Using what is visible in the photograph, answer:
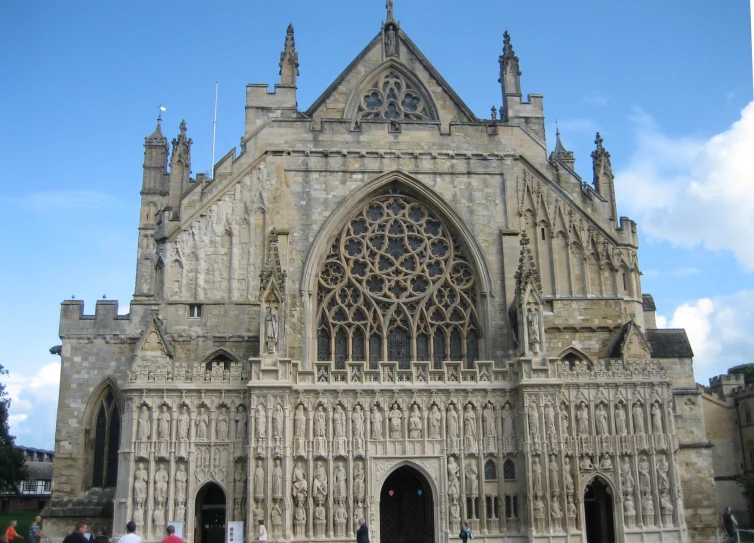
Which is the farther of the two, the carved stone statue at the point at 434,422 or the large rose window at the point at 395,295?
the large rose window at the point at 395,295

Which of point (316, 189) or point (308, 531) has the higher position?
point (316, 189)

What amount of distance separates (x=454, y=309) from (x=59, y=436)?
1239 centimetres

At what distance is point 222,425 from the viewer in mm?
21203

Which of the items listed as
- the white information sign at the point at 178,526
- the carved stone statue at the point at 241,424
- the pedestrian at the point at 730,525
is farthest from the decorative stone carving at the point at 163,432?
the pedestrian at the point at 730,525

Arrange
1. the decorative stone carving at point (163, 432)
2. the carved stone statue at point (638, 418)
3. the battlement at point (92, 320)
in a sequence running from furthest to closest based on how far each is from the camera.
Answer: the battlement at point (92, 320) < the carved stone statue at point (638, 418) < the decorative stone carving at point (163, 432)

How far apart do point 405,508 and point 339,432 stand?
304 cm

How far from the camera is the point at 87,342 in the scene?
2383 cm

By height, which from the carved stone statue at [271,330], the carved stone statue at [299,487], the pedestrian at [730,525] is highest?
the carved stone statue at [271,330]

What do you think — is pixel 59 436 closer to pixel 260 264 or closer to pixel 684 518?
pixel 260 264

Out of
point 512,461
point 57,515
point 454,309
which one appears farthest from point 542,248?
point 57,515

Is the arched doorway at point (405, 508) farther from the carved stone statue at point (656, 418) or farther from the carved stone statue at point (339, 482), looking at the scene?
the carved stone statue at point (656, 418)

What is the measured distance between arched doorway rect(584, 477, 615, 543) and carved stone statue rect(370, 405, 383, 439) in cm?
623

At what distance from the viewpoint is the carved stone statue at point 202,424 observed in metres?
21.1

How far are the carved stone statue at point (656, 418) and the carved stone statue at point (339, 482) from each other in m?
8.67
